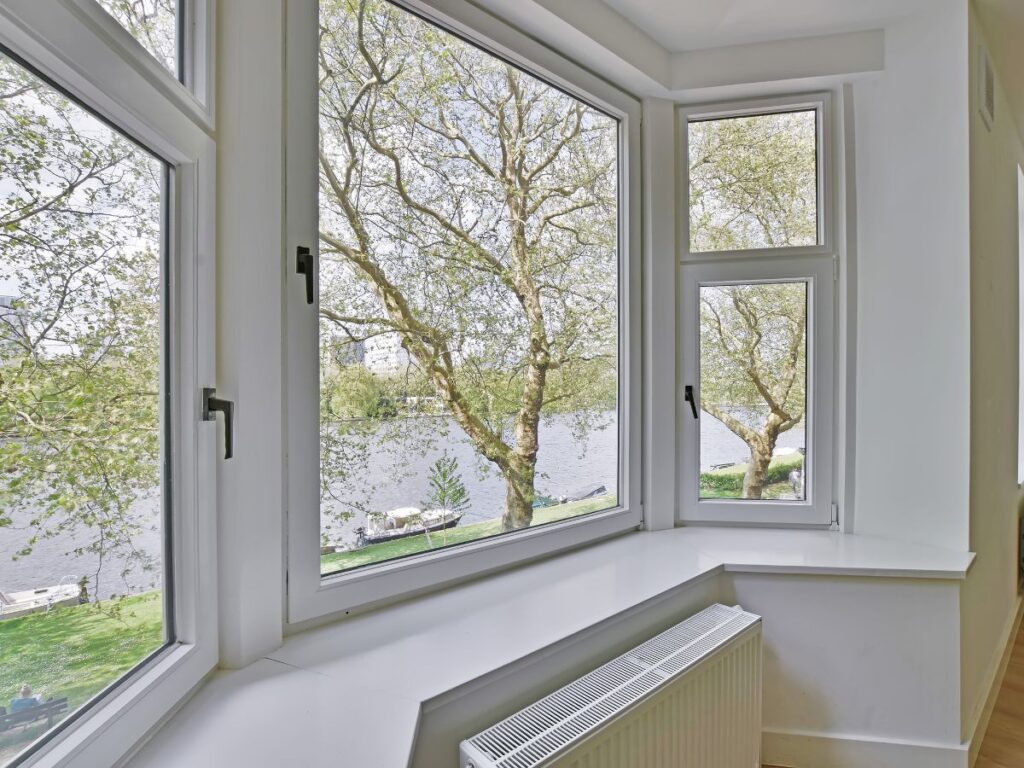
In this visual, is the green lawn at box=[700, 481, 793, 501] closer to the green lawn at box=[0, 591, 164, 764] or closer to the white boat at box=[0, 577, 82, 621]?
the green lawn at box=[0, 591, 164, 764]

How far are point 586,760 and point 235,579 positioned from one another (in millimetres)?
733

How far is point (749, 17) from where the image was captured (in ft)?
6.07

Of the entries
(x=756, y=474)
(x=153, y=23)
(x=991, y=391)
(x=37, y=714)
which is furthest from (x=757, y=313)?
(x=37, y=714)

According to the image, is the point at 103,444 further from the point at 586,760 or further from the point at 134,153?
the point at 586,760

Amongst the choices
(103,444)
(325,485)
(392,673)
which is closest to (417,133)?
(325,485)

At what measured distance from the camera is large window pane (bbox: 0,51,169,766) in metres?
0.58

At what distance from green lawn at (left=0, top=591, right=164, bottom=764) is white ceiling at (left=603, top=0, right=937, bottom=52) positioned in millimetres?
1936

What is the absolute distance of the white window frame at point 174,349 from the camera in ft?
2.20

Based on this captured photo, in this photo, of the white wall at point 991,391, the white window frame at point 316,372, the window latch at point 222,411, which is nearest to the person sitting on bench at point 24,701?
the window latch at point 222,411

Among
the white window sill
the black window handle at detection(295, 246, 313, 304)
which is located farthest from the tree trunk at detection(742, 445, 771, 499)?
the black window handle at detection(295, 246, 313, 304)

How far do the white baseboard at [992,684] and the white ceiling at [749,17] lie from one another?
2237 mm

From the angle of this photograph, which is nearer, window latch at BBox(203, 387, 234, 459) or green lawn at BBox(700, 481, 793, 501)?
window latch at BBox(203, 387, 234, 459)

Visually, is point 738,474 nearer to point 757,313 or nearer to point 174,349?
point 757,313

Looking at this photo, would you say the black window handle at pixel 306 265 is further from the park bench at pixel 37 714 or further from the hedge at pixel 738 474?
the hedge at pixel 738 474
